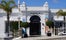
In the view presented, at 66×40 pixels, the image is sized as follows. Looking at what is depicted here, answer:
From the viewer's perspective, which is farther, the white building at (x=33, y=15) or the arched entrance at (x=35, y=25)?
the arched entrance at (x=35, y=25)

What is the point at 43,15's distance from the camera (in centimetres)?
4462

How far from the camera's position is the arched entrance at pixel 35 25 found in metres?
45.0

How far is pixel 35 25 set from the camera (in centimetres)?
4516

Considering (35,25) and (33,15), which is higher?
(33,15)

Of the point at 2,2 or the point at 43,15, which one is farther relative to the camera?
the point at 43,15

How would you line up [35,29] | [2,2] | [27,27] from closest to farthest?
1. [2,2]
2. [27,27]
3. [35,29]

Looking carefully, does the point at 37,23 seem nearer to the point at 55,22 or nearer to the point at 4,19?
the point at 55,22

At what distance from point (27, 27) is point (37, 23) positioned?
3.24 meters

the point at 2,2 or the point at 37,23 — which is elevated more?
the point at 2,2

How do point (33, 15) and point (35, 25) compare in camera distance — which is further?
point (35, 25)

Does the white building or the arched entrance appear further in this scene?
the arched entrance

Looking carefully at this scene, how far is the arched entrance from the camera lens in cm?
4497

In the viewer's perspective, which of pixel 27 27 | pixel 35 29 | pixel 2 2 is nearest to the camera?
pixel 2 2

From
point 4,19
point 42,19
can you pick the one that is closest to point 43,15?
point 42,19
